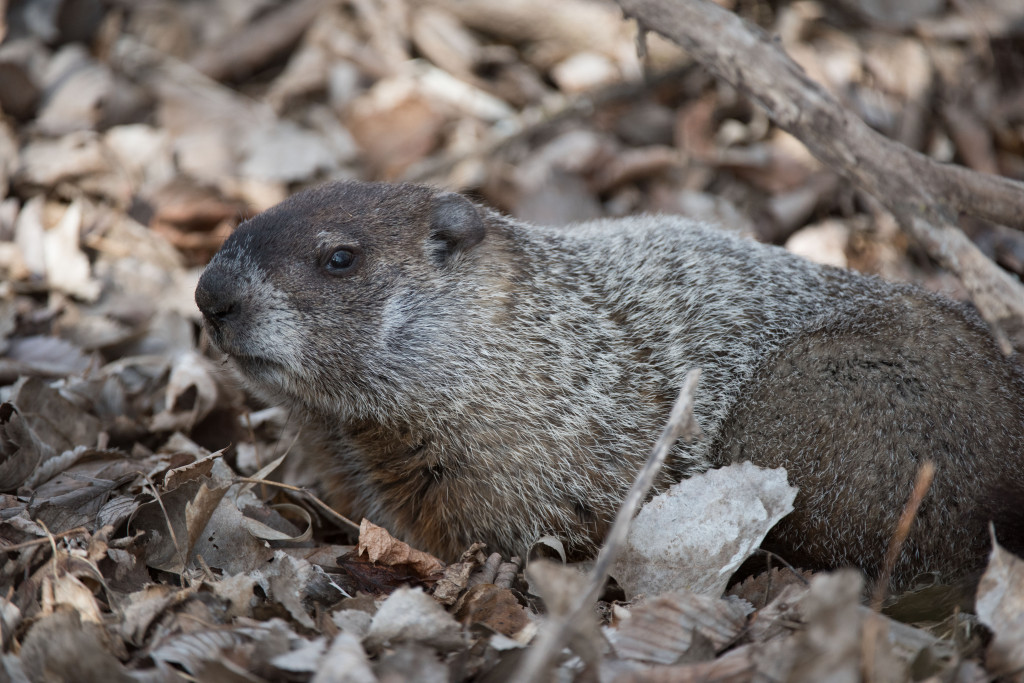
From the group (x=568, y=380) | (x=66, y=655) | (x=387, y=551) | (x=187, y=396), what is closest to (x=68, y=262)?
(x=187, y=396)

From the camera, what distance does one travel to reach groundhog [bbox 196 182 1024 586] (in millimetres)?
3553

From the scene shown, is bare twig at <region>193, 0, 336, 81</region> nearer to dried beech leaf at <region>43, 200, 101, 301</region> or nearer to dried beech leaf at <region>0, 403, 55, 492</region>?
dried beech leaf at <region>43, 200, 101, 301</region>

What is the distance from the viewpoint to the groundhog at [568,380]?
3553mm

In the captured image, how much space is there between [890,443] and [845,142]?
129 cm

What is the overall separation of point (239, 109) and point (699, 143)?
11.3ft

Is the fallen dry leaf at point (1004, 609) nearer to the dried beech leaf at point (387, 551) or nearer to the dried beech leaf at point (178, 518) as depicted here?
the dried beech leaf at point (387, 551)

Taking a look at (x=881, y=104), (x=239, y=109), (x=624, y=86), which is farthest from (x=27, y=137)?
(x=881, y=104)

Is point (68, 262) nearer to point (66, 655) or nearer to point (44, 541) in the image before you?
point (44, 541)

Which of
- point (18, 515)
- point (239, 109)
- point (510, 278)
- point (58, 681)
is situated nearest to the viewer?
point (58, 681)

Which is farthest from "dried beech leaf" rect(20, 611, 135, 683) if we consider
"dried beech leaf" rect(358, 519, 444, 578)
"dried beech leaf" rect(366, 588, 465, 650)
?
"dried beech leaf" rect(358, 519, 444, 578)

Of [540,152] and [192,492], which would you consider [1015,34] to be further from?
[192,492]

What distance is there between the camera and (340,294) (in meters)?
3.66

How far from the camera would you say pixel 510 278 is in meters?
4.10

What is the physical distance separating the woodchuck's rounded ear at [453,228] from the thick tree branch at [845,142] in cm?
127
